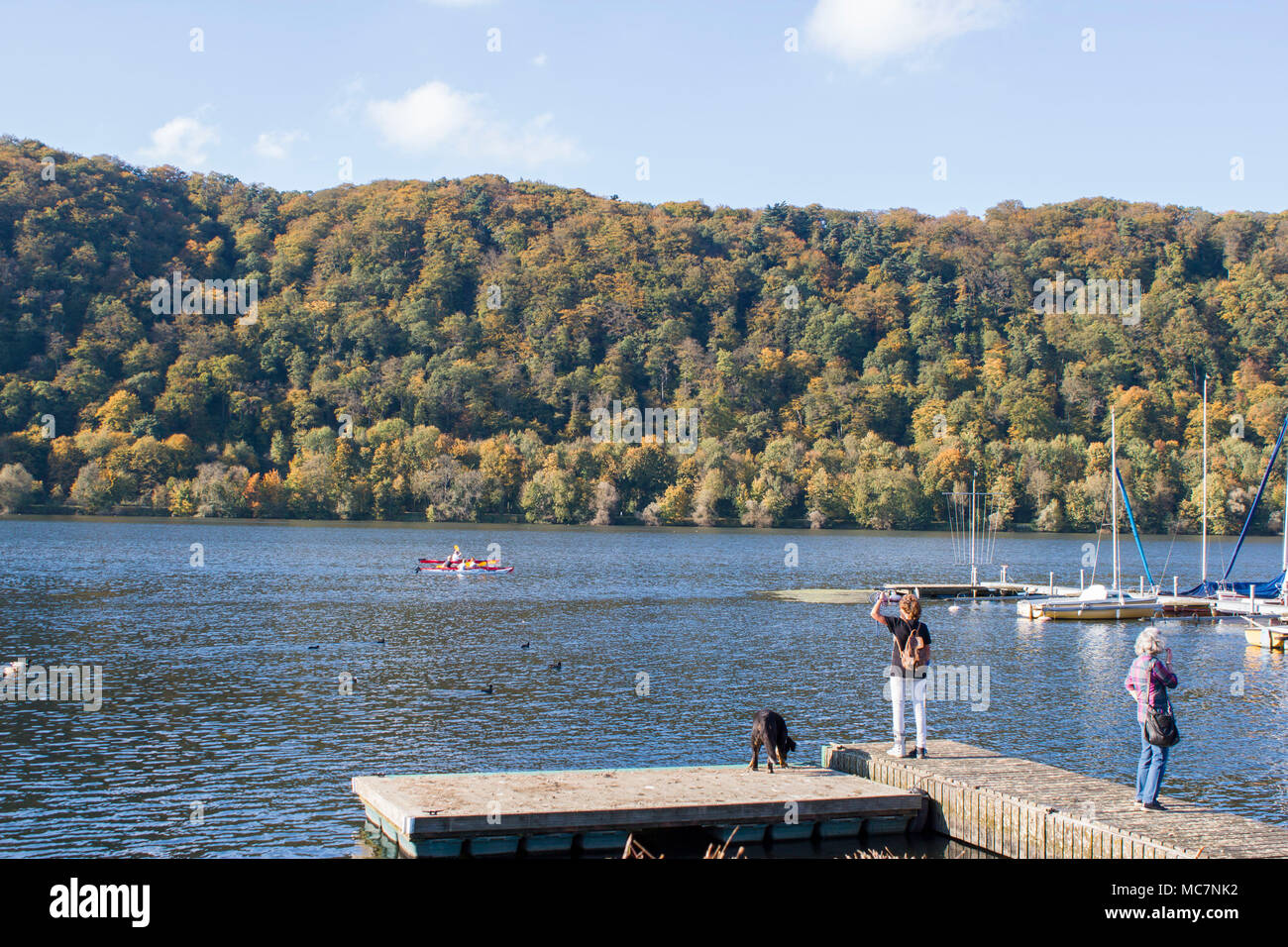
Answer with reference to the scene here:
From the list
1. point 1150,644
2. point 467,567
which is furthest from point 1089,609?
point 1150,644

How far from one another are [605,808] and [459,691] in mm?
16049

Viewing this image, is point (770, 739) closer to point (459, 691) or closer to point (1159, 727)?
point (1159, 727)

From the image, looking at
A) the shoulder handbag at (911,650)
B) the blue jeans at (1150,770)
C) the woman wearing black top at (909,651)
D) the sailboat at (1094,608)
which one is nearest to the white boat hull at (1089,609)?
the sailboat at (1094,608)

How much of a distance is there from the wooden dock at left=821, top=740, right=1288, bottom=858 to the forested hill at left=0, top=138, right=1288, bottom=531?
11893 cm

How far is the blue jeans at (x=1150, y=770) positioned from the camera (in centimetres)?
1442

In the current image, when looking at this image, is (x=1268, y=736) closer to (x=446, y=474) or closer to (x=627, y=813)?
(x=627, y=813)

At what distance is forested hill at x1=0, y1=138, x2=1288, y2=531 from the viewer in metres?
138

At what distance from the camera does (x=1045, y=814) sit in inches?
569

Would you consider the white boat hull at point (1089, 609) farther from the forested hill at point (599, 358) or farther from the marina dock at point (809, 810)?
the forested hill at point (599, 358)

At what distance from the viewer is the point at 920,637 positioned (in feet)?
55.1

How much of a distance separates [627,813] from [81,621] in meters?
35.6

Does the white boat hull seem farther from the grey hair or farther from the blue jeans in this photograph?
the grey hair
